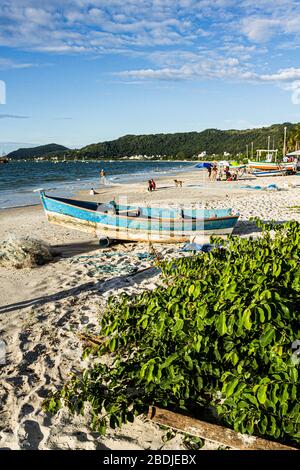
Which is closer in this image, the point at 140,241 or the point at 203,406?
the point at 203,406

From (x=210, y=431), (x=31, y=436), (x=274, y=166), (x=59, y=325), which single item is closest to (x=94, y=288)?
(x=59, y=325)

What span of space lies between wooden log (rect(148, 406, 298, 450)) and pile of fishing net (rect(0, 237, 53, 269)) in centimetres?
740

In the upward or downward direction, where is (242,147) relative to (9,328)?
upward

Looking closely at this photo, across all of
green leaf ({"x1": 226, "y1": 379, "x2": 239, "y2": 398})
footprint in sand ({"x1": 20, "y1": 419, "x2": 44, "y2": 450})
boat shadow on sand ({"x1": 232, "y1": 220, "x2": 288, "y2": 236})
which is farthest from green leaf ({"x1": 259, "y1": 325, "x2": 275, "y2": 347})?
boat shadow on sand ({"x1": 232, "y1": 220, "x2": 288, "y2": 236})

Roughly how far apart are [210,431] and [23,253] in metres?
8.10

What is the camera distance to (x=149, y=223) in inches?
488

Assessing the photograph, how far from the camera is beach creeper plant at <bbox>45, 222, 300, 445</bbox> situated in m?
3.10

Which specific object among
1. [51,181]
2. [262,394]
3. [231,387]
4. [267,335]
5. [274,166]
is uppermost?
[274,166]

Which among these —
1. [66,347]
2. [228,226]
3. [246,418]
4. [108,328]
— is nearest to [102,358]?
[66,347]

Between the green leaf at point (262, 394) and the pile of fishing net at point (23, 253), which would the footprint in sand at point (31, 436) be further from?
the pile of fishing net at point (23, 253)

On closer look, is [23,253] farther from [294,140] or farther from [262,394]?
[294,140]

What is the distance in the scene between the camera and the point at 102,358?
562 cm
